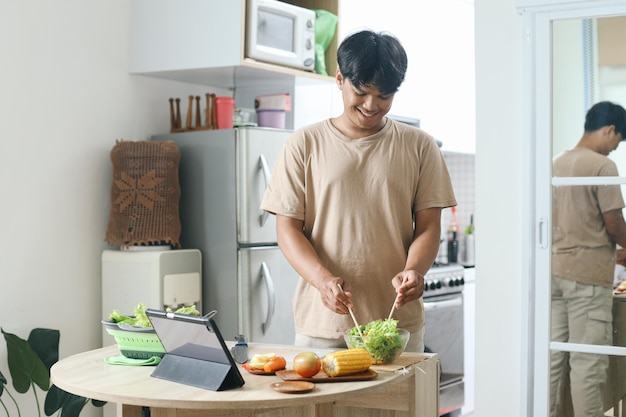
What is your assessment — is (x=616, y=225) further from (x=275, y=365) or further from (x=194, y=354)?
(x=194, y=354)

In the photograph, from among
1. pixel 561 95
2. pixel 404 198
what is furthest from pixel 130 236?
pixel 561 95

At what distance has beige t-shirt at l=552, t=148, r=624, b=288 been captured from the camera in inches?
130

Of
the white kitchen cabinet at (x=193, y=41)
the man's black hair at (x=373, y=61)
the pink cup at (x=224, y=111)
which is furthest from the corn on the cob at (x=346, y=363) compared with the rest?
the pink cup at (x=224, y=111)

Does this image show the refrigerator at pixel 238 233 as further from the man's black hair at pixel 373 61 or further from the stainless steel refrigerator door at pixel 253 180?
the man's black hair at pixel 373 61

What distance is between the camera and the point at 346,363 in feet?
6.67

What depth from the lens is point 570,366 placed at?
3.37 m

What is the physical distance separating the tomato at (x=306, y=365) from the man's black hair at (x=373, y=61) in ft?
2.76

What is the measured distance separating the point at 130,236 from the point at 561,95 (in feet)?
5.92

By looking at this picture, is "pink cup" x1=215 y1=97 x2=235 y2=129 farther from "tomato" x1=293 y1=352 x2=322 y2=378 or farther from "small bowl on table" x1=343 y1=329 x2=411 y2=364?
"tomato" x1=293 y1=352 x2=322 y2=378

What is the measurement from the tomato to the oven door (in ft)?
9.67

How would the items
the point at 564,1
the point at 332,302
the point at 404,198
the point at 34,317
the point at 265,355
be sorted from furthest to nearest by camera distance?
the point at 34,317
the point at 564,1
the point at 404,198
the point at 332,302
the point at 265,355

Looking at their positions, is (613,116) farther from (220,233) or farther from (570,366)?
(220,233)

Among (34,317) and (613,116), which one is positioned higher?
(613,116)

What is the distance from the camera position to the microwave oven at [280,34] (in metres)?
3.77
